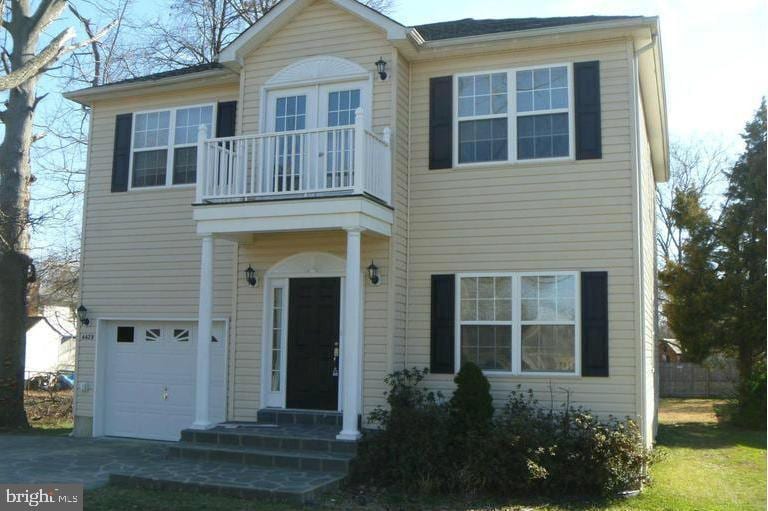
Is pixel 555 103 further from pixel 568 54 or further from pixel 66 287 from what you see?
pixel 66 287

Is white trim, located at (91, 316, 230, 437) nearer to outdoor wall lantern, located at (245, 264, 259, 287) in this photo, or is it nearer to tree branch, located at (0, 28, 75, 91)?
outdoor wall lantern, located at (245, 264, 259, 287)

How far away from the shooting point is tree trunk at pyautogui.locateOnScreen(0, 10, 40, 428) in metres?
14.8

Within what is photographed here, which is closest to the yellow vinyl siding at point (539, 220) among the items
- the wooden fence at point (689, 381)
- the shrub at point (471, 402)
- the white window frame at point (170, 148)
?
the shrub at point (471, 402)

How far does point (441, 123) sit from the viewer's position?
11570 mm

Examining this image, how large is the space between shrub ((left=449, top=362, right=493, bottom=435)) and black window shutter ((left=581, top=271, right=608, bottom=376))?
4.91ft

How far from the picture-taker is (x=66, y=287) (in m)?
22.9

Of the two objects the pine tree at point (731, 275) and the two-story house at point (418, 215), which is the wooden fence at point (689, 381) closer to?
the pine tree at point (731, 275)

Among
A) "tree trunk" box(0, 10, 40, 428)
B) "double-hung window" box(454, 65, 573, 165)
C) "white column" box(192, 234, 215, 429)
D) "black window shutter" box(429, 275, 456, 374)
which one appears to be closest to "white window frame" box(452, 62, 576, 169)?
"double-hung window" box(454, 65, 573, 165)

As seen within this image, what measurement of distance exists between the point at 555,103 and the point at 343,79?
329 cm

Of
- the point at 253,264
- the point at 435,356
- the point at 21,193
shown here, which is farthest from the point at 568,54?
the point at 21,193

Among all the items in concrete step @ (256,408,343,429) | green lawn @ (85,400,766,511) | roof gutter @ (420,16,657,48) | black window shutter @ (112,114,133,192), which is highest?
roof gutter @ (420,16,657,48)

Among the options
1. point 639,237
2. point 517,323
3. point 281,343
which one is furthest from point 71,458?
point 639,237

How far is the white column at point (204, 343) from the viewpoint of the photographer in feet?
35.6

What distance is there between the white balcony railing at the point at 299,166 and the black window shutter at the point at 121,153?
3337mm
